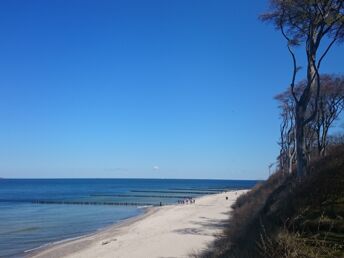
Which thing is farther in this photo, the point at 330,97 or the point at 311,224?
the point at 330,97

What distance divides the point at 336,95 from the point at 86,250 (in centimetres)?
2106

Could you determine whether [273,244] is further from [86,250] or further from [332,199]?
[86,250]

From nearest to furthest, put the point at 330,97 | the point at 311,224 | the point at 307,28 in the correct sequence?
the point at 311,224, the point at 307,28, the point at 330,97

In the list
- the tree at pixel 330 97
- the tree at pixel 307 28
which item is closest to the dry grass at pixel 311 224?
the tree at pixel 307 28

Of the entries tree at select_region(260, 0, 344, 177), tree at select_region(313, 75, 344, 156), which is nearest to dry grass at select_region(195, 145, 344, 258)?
tree at select_region(260, 0, 344, 177)

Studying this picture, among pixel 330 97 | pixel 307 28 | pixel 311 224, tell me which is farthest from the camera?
pixel 330 97

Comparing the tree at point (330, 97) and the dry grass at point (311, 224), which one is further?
the tree at point (330, 97)

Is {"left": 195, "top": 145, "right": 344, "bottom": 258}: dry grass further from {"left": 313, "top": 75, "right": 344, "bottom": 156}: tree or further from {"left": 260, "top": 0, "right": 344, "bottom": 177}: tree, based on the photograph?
{"left": 313, "top": 75, "right": 344, "bottom": 156}: tree

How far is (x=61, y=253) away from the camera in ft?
95.8

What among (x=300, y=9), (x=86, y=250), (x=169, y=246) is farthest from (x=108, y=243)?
(x=300, y=9)

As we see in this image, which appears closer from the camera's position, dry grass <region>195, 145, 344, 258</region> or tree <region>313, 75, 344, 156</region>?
dry grass <region>195, 145, 344, 258</region>

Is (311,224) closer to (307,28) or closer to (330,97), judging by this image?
(307,28)

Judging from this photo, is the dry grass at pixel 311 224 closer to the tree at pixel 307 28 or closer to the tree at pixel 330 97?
the tree at pixel 307 28

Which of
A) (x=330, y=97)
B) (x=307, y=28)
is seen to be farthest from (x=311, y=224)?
(x=330, y=97)
